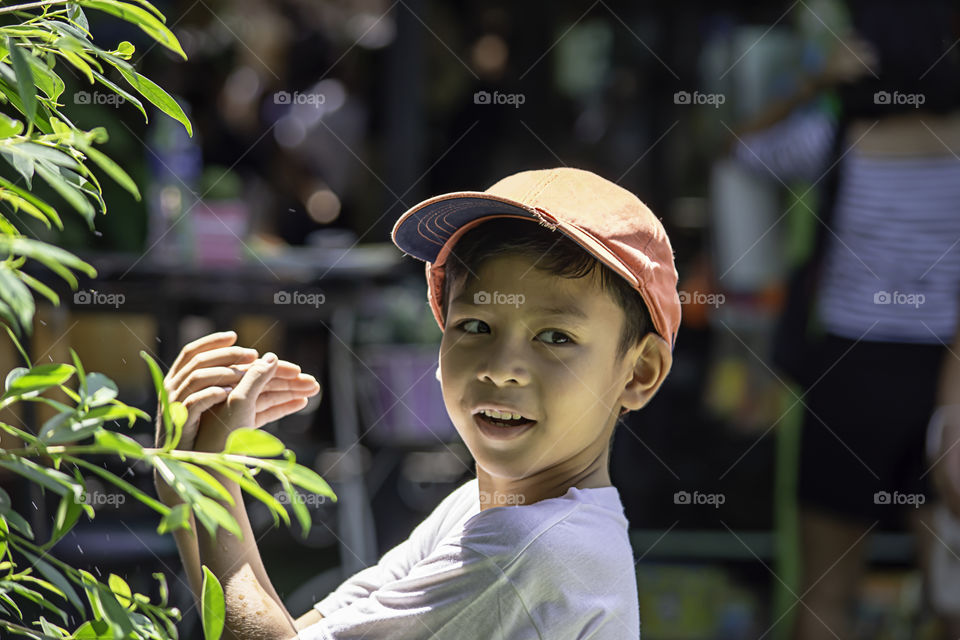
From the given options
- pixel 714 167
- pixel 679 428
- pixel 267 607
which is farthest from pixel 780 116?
pixel 267 607

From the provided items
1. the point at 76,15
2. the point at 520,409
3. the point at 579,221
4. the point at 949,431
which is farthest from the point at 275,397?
the point at 949,431

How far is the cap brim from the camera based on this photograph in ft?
4.33

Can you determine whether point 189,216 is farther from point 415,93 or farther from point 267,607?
point 267,607

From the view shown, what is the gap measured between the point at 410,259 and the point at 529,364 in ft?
9.22

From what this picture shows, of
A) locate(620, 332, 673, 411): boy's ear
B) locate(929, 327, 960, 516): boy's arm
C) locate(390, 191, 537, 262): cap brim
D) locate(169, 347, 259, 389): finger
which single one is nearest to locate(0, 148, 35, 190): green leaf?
locate(169, 347, 259, 389): finger

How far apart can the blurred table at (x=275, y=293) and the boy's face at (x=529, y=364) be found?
1807 mm

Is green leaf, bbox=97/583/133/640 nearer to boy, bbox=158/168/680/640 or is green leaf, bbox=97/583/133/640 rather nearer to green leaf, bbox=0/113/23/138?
green leaf, bbox=0/113/23/138

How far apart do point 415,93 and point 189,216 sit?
1.04m

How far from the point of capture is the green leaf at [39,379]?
739 mm

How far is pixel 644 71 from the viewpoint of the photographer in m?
4.42

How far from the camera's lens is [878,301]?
293 cm

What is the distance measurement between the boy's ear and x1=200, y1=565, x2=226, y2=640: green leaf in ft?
2.42

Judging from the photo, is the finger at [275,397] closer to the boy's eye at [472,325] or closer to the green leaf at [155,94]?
the boy's eye at [472,325]

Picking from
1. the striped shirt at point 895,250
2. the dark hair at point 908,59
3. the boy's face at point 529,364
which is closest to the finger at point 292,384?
the boy's face at point 529,364
